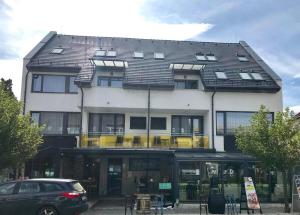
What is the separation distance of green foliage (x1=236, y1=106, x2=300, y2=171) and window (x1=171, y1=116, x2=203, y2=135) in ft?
23.3

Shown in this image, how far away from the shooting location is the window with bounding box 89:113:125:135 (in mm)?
23359

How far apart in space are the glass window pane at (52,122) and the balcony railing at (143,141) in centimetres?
190

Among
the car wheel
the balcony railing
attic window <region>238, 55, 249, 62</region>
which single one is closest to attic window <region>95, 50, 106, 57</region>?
the balcony railing

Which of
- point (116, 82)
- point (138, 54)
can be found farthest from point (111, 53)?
point (116, 82)

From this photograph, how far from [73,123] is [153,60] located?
6.96m

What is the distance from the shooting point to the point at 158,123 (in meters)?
23.8

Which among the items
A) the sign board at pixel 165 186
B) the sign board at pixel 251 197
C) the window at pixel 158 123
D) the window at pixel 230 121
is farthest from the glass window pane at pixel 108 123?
the sign board at pixel 251 197

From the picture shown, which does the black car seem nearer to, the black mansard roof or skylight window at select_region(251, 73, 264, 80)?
the black mansard roof

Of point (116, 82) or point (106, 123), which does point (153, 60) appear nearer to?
point (116, 82)

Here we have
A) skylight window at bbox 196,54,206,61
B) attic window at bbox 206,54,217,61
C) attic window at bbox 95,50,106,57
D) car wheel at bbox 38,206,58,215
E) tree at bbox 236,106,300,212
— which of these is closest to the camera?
car wheel at bbox 38,206,58,215

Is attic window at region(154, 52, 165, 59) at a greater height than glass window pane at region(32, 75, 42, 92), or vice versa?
attic window at region(154, 52, 165, 59)

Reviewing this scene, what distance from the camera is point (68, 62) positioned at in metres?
23.8

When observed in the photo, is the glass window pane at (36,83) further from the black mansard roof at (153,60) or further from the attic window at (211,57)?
the attic window at (211,57)

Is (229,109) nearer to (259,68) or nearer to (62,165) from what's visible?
(259,68)
